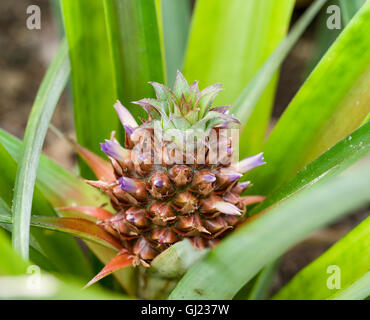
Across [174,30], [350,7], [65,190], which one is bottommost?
[65,190]

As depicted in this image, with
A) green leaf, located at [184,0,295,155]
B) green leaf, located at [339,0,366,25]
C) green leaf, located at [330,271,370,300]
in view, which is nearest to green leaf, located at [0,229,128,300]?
green leaf, located at [330,271,370,300]

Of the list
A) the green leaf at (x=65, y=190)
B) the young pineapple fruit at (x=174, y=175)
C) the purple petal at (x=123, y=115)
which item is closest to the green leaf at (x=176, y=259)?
the young pineapple fruit at (x=174, y=175)

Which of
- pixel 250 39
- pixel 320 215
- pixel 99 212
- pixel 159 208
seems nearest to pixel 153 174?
pixel 159 208

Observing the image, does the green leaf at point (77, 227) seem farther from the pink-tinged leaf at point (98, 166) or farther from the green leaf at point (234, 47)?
the green leaf at point (234, 47)

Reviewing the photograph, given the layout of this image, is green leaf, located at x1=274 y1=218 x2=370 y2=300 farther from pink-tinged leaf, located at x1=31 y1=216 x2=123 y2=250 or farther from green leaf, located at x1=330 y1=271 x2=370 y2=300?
pink-tinged leaf, located at x1=31 y1=216 x2=123 y2=250

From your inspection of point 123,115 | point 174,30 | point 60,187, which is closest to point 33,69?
point 174,30

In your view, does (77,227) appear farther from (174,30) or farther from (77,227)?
(174,30)
